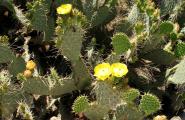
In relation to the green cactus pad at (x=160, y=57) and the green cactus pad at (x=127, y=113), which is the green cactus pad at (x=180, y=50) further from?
the green cactus pad at (x=127, y=113)

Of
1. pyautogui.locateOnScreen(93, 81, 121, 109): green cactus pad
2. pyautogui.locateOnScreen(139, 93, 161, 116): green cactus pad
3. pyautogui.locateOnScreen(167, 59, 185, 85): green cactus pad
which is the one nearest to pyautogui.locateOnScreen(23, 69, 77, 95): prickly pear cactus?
pyautogui.locateOnScreen(93, 81, 121, 109): green cactus pad

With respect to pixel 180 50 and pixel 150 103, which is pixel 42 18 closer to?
pixel 180 50

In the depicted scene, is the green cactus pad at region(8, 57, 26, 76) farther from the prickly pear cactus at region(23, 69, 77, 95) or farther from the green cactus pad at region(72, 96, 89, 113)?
the green cactus pad at region(72, 96, 89, 113)

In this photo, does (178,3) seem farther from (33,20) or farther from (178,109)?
(33,20)

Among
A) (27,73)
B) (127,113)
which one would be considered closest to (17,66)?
(27,73)

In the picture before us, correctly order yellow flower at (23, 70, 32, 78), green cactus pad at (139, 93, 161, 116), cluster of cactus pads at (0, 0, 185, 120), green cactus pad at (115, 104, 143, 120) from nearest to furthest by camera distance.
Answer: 1. green cactus pad at (139, 93, 161, 116)
2. green cactus pad at (115, 104, 143, 120)
3. cluster of cactus pads at (0, 0, 185, 120)
4. yellow flower at (23, 70, 32, 78)

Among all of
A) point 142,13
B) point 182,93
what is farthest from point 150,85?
point 142,13

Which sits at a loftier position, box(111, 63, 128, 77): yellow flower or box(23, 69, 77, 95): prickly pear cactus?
box(23, 69, 77, 95): prickly pear cactus

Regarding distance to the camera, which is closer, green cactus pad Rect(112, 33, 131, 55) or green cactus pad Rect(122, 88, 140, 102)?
green cactus pad Rect(122, 88, 140, 102)

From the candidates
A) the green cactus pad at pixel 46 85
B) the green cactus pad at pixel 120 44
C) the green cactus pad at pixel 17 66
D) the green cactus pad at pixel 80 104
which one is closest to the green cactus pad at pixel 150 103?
the green cactus pad at pixel 80 104
